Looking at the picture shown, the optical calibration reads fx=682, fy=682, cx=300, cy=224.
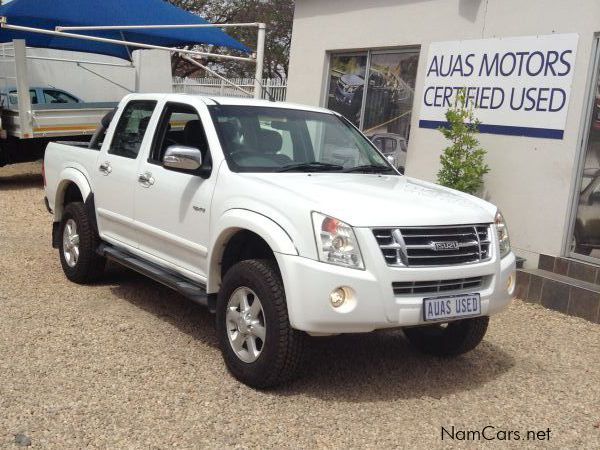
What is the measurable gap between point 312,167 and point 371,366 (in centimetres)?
146

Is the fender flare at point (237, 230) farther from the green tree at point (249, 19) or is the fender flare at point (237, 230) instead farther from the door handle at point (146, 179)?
the green tree at point (249, 19)

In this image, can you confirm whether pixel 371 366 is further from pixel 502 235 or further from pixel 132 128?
pixel 132 128

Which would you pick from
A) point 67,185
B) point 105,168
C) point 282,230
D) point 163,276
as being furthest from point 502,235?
point 67,185

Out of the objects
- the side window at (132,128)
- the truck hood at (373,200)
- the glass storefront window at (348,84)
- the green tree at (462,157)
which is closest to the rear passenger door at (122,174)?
the side window at (132,128)

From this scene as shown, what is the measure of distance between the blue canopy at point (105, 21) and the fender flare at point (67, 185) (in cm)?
552

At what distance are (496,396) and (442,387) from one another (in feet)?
1.12

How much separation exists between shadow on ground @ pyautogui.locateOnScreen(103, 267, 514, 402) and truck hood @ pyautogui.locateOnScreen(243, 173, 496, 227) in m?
1.12

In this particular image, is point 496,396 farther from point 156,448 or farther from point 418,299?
point 156,448

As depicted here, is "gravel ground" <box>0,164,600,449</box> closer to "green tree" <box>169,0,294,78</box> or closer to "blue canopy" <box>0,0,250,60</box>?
"blue canopy" <box>0,0,250,60</box>

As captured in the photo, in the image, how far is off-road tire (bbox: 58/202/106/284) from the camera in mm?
6148

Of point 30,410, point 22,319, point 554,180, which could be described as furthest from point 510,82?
point 30,410

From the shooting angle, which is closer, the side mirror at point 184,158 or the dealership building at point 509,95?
the side mirror at point 184,158

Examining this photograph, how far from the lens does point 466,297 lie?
4.11m

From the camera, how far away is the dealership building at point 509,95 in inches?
274
